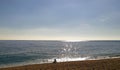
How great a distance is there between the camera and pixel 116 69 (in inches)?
714

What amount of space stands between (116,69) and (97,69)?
2001mm

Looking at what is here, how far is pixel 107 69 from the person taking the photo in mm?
18266

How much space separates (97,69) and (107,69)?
3.49ft

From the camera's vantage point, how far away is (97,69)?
1858cm

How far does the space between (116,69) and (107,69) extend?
943 millimetres
